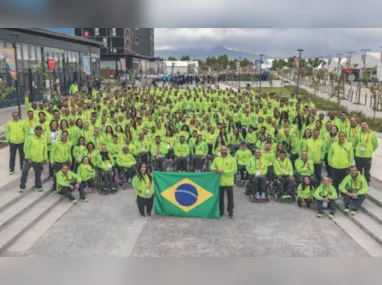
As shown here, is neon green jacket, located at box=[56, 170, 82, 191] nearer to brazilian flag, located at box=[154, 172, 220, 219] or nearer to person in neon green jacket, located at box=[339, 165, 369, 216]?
brazilian flag, located at box=[154, 172, 220, 219]

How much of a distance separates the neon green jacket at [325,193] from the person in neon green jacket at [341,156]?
1.13 m

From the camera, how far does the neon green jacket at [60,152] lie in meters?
11.0

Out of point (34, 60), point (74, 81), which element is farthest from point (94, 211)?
point (74, 81)

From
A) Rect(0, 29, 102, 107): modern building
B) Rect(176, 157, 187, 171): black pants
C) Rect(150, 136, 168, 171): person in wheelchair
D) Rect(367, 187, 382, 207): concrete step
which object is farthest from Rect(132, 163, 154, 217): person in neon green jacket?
Rect(0, 29, 102, 107): modern building

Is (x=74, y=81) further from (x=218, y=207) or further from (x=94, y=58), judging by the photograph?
(x=218, y=207)

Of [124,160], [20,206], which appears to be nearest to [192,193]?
[124,160]

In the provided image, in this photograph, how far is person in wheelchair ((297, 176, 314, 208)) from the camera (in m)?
10.4

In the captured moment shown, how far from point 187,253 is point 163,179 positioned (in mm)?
2441

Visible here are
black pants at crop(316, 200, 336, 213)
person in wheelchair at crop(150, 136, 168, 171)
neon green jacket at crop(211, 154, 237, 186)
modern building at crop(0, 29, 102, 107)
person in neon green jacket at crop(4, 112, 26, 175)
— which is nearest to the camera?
neon green jacket at crop(211, 154, 237, 186)

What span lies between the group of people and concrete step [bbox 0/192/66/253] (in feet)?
1.24

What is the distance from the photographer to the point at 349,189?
9.98 meters

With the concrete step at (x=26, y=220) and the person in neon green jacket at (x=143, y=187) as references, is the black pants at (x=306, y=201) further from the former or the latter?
the concrete step at (x=26, y=220)

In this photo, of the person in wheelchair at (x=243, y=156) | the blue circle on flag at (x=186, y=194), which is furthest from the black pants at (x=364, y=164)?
the blue circle on flag at (x=186, y=194)

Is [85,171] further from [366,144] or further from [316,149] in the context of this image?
[366,144]
